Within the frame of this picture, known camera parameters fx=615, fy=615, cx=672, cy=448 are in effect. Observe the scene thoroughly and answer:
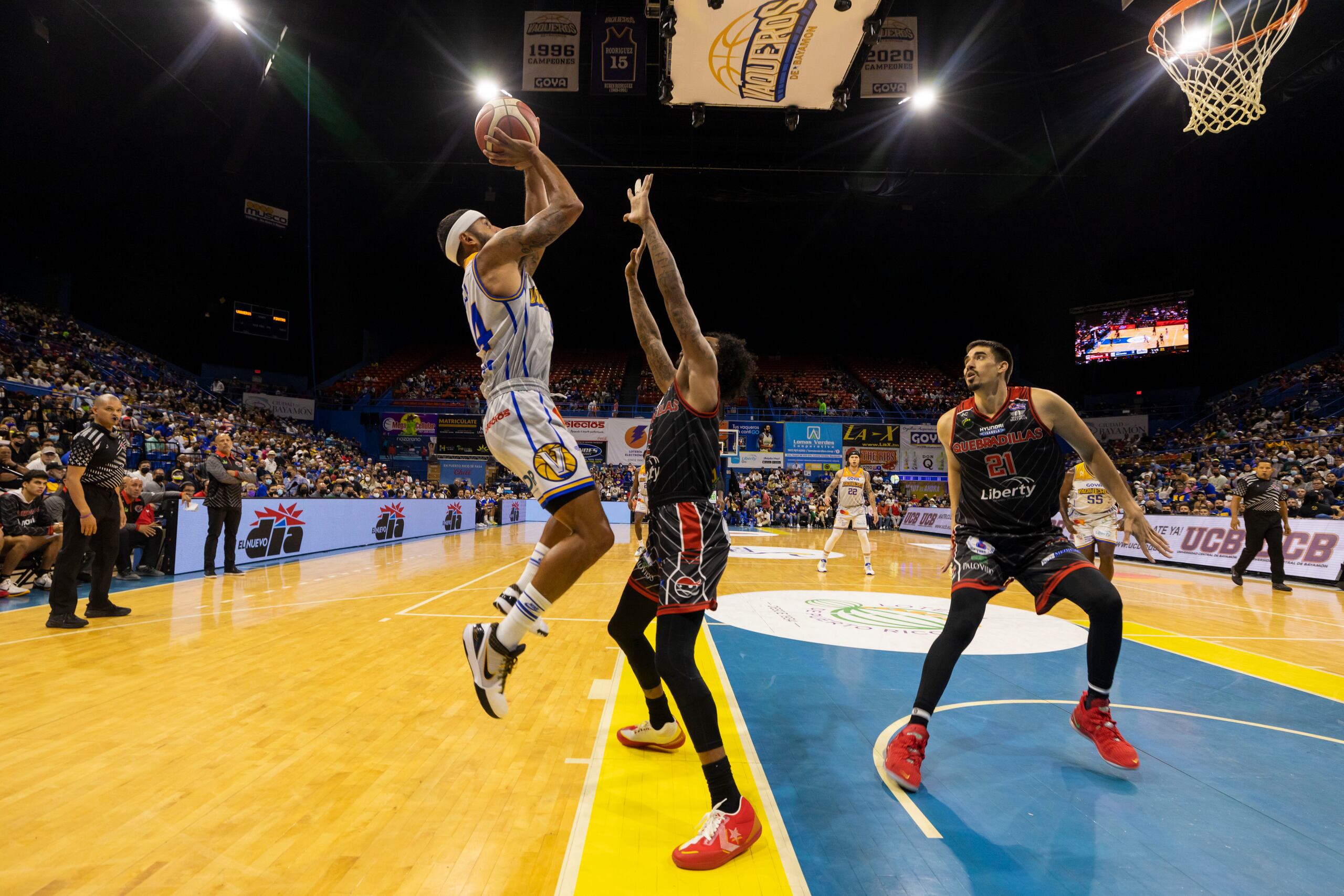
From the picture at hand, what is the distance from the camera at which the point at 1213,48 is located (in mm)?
9461

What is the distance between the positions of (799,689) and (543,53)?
50.2 feet

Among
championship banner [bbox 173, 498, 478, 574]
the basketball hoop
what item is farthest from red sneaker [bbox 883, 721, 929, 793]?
the basketball hoop

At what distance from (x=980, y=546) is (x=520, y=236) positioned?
267cm

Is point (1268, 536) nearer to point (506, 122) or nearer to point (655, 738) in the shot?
point (655, 738)

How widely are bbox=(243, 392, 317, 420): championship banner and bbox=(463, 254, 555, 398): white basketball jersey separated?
1107 inches

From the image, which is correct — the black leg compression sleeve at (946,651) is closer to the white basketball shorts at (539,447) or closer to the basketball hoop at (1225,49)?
the white basketball shorts at (539,447)

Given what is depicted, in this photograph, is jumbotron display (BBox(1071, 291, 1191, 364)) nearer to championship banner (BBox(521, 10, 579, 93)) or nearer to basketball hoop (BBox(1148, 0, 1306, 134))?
basketball hoop (BBox(1148, 0, 1306, 134))

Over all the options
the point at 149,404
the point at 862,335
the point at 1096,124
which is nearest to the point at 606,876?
the point at 149,404

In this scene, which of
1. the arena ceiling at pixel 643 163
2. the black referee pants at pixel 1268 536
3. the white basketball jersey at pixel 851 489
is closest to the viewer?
the black referee pants at pixel 1268 536

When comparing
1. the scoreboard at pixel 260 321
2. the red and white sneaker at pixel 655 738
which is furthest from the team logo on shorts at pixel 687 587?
the scoreboard at pixel 260 321

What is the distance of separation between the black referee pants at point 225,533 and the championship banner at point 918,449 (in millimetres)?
24868

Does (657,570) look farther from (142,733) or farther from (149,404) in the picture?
(149,404)

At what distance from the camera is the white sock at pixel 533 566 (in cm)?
275

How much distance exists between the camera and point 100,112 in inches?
719
